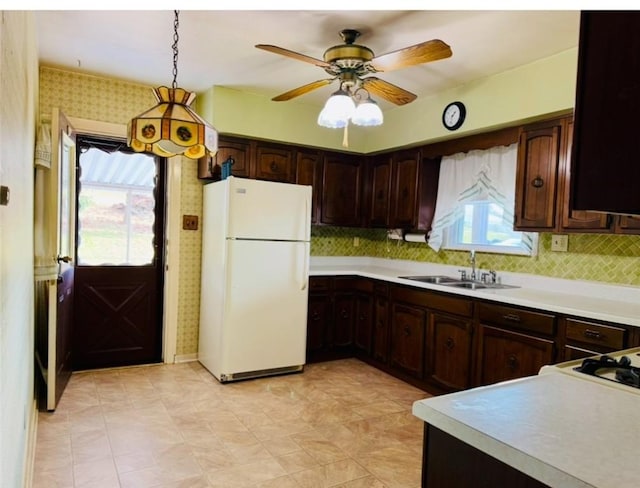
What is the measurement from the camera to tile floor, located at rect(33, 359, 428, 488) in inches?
90.7

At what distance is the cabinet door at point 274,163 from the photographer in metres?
4.16

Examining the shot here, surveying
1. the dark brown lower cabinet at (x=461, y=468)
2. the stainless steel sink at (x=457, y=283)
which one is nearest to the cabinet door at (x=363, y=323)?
the stainless steel sink at (x=457, y=283)

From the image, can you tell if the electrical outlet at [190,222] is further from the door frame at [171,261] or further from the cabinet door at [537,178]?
the cabinet door at [537,178]

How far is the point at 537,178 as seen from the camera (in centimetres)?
311

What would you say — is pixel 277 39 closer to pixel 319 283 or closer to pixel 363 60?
pixel 363 60

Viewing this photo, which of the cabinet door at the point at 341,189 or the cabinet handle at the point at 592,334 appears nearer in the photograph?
the cabinet handle at the point at 592,334

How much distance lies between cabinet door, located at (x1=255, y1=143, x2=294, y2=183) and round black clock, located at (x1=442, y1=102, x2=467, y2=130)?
57.9 inches

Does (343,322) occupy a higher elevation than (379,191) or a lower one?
lower

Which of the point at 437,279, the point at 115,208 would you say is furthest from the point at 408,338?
the point at 115,208

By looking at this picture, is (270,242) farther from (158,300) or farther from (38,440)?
(38,440)

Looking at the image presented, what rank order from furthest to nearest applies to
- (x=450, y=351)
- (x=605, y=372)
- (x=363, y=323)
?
(x=363, y=323) → (x=450, y=351) → (x=605, y=372)

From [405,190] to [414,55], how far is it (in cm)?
205

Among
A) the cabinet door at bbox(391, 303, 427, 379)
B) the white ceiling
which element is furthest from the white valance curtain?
the cabinet door at bbox(391, 303, 427, 379)
